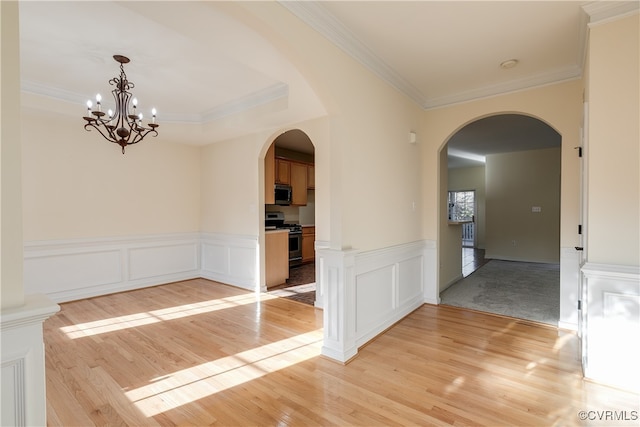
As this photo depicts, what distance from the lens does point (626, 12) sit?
85.6 inches

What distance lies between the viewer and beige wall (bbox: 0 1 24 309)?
3.41 ft

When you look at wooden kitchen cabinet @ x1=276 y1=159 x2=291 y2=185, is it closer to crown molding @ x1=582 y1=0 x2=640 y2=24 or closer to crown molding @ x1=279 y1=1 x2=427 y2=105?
crown molding @ x1=279 y1=1 x2=427 y2=105

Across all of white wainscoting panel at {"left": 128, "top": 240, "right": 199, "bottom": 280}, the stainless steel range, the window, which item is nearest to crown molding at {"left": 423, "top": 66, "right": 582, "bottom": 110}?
the stainless steel range

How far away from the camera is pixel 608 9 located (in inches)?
86.2

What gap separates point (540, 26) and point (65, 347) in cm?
504

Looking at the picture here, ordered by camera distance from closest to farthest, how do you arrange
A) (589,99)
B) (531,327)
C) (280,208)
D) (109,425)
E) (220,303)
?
(109,425)
(589,99)
(531,327)
(220,303)
(280,208)

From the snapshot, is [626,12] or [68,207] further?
[68,207]

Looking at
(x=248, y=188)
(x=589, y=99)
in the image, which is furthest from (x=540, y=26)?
(x=248, y=188)

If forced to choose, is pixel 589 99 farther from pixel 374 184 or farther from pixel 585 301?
pixel 374 184

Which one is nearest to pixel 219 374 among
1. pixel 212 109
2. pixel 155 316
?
pixel 155 316

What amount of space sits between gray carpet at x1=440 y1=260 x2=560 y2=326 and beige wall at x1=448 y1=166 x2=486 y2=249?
3.81 meters

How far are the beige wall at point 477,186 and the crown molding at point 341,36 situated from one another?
818 cm

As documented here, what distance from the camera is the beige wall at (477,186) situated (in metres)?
10.4

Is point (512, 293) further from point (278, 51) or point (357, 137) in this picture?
point (278, 51)
